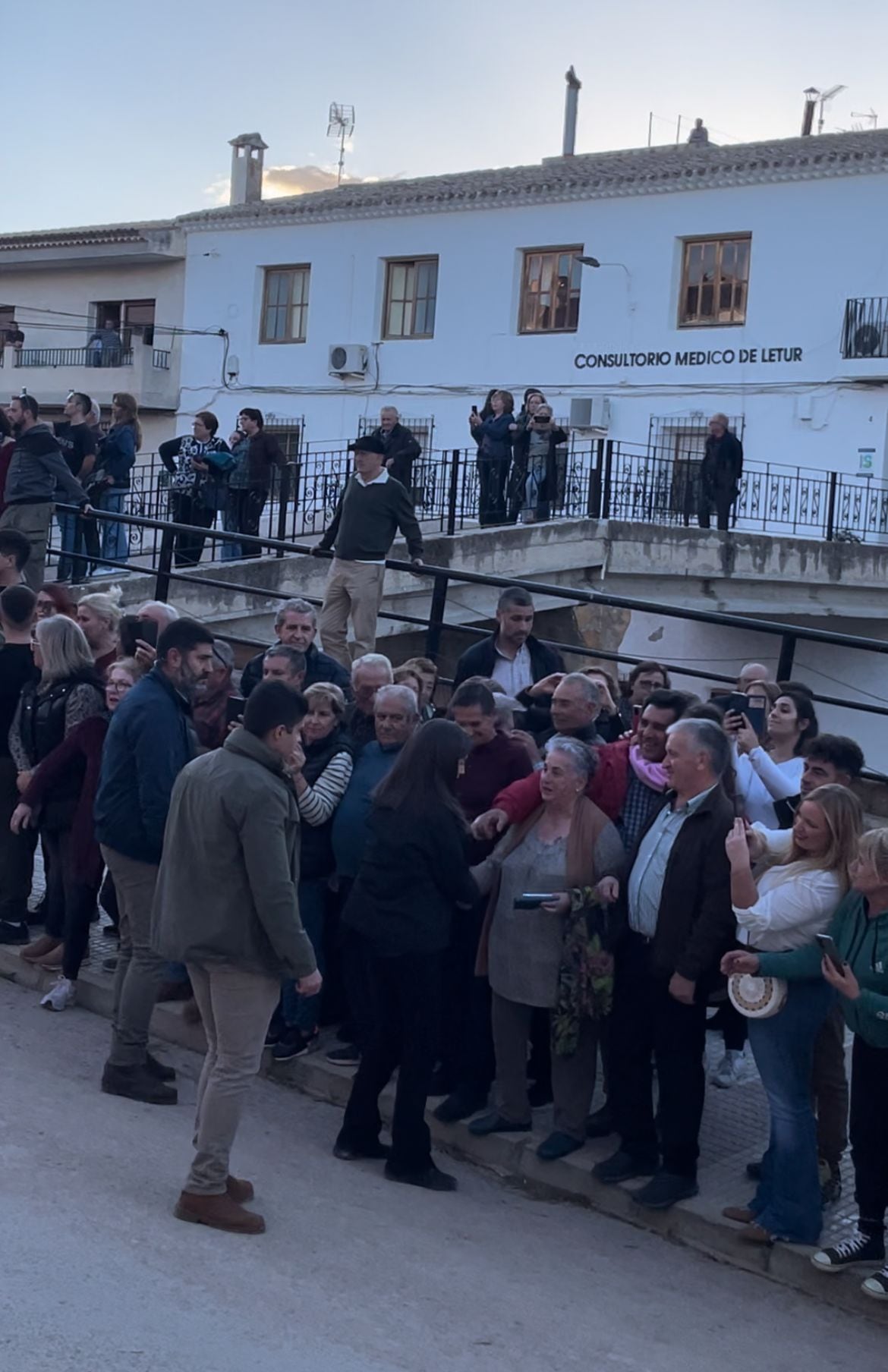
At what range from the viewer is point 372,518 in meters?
10.3

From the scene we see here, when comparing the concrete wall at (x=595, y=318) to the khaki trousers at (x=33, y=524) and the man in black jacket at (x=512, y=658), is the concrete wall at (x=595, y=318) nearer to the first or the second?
the khaki trousers at (x=33, y=524)

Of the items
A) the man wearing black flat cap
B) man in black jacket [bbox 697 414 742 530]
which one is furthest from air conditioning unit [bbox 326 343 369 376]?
the man wearing black flat cap

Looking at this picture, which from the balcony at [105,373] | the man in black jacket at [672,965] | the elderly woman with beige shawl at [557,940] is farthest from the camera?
the balcony at [105,373]

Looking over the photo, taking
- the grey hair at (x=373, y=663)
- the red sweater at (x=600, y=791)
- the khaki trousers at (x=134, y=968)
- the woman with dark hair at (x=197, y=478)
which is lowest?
the khaki trousers at (x=134, y=968)

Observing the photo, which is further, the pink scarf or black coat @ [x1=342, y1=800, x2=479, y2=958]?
the pink scarf

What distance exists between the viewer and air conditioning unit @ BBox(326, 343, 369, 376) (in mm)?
29172

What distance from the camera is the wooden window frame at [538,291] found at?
27.2m

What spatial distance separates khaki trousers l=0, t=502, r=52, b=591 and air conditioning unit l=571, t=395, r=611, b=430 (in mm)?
16160

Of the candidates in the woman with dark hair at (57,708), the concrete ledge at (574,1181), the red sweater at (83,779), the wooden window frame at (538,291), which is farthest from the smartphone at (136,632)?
the wooden window frame at (538,291)

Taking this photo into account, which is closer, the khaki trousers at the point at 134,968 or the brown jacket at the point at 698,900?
the brown jacket at the point at 698,900

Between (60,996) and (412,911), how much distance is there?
2.31m

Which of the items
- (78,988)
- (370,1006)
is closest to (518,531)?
(78,988)

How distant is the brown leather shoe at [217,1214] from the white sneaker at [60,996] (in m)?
2.30

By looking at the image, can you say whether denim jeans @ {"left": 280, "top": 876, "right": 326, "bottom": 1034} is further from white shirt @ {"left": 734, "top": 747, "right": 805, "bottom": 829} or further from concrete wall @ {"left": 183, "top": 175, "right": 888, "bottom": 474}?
concrete wall @ {"left": 183, "top": 175, "right": 888, "bottom": 474}
